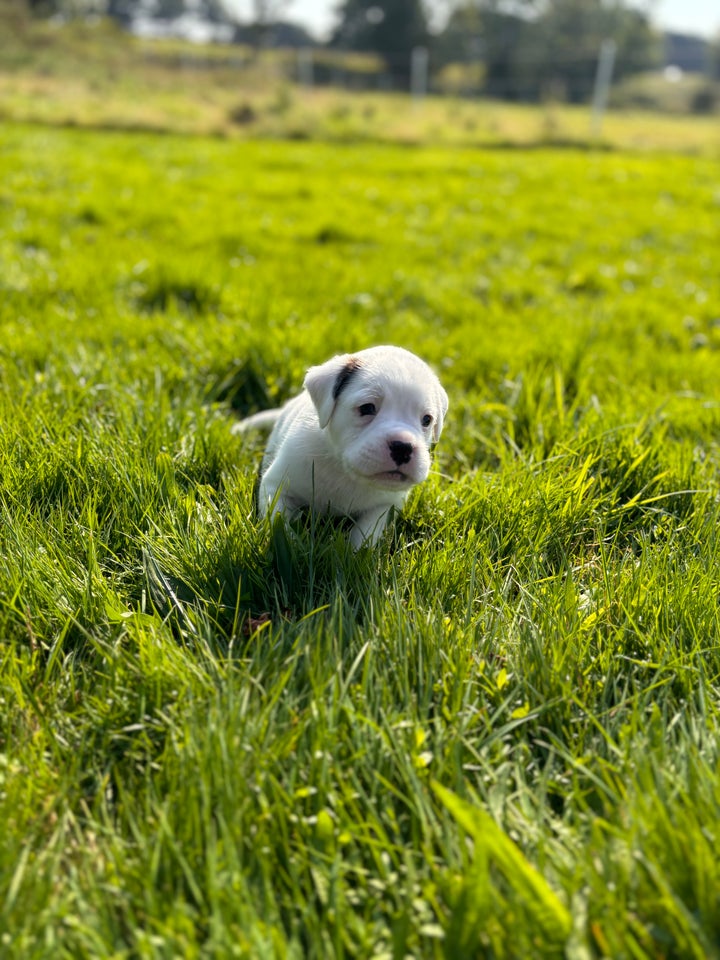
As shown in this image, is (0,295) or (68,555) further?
(0,295)

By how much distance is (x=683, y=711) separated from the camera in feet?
6.31

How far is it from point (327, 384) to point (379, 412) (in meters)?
0.20

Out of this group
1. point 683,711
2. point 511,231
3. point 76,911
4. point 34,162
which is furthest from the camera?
point 34,162

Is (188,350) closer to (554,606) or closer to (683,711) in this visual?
(554,606)

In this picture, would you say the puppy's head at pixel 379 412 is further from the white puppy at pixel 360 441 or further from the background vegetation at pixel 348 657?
the background vegetation at pixel 348 657

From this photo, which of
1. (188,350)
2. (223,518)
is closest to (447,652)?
(223,518)

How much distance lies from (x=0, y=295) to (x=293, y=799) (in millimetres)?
4445

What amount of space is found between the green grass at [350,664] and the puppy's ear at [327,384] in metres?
0.44

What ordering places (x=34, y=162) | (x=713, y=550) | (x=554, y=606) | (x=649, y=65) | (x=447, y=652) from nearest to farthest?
(x=447, y=652), (x=554, y=606), (x=713, y=550), (x=34, y=162), (x=649, y=65)

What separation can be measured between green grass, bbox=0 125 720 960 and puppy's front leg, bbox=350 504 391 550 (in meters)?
0.09

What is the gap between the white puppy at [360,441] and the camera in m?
2.53

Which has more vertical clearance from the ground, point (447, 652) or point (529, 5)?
point (529, 5)

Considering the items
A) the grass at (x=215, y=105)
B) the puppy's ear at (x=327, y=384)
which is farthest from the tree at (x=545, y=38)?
the puppy's ear at (x=327, y=384)

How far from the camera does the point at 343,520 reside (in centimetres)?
282
